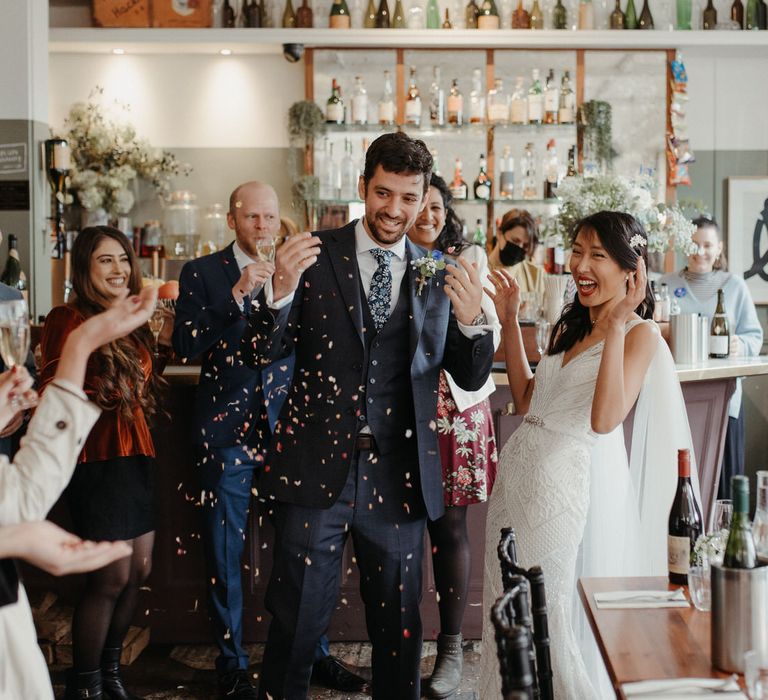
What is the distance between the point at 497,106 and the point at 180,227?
2.29 meters

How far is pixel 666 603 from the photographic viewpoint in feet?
6.52

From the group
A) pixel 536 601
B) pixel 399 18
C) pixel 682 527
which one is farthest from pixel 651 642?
pixel 399 18

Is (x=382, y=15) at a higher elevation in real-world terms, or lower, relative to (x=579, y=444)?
higher

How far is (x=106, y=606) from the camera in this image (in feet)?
10.5

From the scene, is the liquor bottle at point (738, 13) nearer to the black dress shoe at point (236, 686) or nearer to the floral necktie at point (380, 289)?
the floral necktie at point (380, 289)

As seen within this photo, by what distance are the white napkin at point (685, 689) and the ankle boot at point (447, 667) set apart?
195cm

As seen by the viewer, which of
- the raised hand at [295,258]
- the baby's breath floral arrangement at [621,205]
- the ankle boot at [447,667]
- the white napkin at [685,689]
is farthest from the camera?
the baby's breath floral arrangement at [621,205]

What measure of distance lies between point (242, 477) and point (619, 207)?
83.0 inches

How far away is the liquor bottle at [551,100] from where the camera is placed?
640 centimetres

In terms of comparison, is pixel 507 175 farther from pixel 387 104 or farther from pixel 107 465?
pixel 107 465

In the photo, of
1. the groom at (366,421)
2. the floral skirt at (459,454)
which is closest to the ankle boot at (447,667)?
Result: the floral skirt at (459,454)

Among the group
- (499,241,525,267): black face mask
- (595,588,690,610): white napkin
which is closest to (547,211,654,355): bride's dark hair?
(595,588,690,610): white napkin

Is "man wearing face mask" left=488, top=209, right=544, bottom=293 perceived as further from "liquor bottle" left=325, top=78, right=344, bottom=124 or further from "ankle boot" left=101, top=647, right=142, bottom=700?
"ankle boot" left=101, top=647, right=142, bottom=700

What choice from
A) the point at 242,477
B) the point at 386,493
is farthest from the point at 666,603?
the point at 242,477
